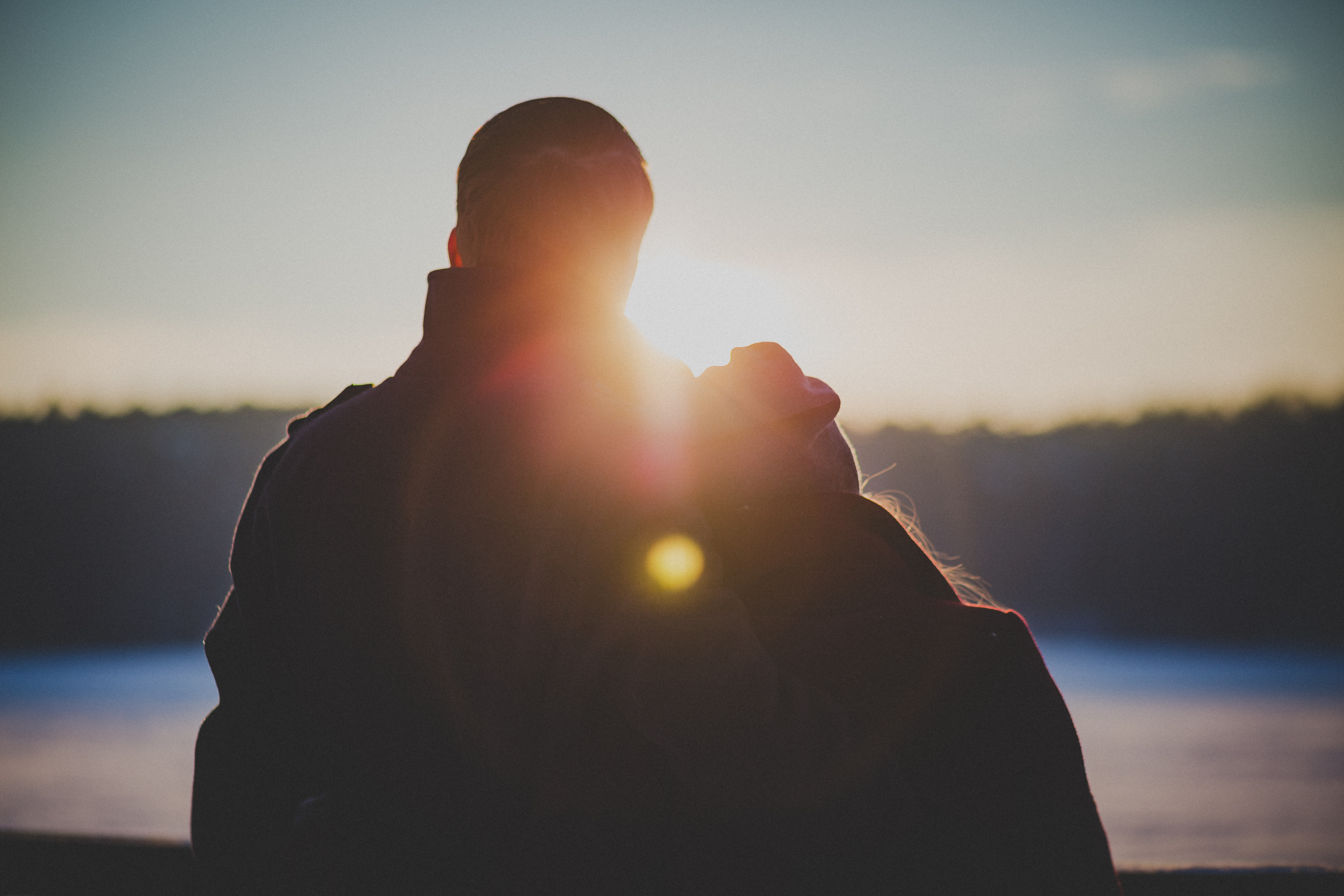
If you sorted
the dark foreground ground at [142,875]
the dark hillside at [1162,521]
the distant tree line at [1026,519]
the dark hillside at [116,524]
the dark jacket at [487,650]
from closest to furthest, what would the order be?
1. the dark jacket at [487,650]
2. the dark foreground ground at [142,875]
3. the dark hillside at [1162,521]
4. the distant tree line at [1026,519]
5. the dark hillside at [116,524]

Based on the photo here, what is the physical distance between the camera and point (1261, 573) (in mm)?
13164

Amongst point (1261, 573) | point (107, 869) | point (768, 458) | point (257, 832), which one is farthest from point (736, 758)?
point (1261, 573)

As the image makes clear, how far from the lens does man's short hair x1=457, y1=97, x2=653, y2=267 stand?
1.07 m

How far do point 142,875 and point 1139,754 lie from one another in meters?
5.84

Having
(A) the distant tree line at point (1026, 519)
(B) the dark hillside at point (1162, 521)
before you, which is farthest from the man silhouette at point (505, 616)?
(A) the distant tree line at point (1026, 519)

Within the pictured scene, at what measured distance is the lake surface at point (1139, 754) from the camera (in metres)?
4.34

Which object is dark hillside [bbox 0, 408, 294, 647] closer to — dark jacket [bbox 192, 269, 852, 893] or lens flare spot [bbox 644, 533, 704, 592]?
dark jacket [bbox 192, 269, 852, 893]

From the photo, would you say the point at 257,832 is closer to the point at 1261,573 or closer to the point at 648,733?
the point at 648,733

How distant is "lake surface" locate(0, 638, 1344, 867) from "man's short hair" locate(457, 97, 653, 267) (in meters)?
1.81

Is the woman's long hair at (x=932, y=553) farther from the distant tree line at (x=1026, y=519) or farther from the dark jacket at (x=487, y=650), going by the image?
the distant tree line at (x=1026, y=519)

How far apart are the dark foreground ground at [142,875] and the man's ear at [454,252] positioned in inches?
50.5

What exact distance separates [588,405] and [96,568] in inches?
635

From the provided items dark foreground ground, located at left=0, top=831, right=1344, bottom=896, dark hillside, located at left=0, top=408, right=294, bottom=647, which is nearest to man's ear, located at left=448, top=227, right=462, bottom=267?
dark foreground ground, located at left=0, top=831, right=1344, bottom=896

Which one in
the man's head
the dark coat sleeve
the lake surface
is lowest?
the lake surface
